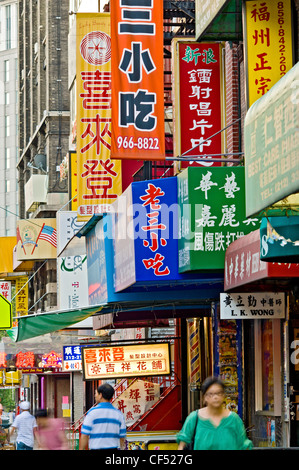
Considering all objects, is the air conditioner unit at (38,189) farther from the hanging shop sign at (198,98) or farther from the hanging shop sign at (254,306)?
the hanging shop sign at (254,306)

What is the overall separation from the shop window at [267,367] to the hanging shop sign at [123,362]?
353 cm

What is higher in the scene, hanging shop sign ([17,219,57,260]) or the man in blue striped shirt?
hanging shop sign ([17,219,57,260])

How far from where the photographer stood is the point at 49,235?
45.6 m

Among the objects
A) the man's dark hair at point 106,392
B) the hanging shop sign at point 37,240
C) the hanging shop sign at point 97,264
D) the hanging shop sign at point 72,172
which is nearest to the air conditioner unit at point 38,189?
the hanging shop sign at point 37,240

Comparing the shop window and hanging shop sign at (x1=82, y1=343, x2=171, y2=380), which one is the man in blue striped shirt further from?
hanging shop sign at (x1=82, y1=343, x2=171, y2=380)

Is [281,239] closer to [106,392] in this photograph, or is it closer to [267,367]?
[106,392]

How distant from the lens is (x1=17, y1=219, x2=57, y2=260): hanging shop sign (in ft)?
149

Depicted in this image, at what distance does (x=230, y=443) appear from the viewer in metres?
10.6

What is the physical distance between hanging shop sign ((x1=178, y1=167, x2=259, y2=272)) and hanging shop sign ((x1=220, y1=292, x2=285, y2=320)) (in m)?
0.83

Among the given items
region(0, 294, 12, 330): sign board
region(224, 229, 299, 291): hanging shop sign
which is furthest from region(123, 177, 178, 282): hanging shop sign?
region(0, 294, 12, 330): sign board

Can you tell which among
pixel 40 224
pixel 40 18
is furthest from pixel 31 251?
pixel 40 18

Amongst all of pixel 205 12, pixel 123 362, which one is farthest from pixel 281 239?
pixel 123 362

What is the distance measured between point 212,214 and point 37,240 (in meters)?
29.0
